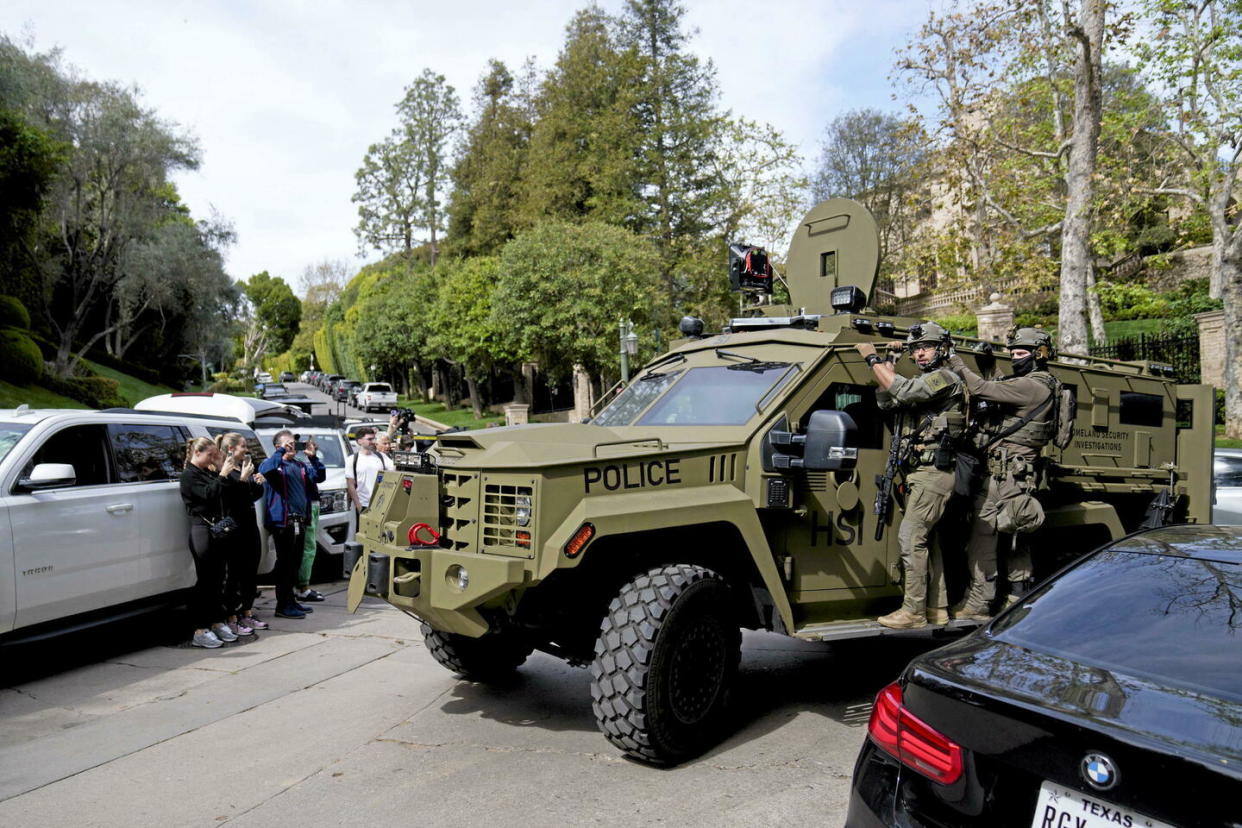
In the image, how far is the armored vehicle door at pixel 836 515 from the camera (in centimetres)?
510

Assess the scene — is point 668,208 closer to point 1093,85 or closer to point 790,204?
point 790,204

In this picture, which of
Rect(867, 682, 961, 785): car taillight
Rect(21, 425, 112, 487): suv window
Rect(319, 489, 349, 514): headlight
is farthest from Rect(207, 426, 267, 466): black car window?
Rect(867, 682, 961, 785): car taillight

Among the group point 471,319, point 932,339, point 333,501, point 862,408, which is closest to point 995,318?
point 333,501

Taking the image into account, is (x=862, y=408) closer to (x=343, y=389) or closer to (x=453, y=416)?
(x=453, y=416)

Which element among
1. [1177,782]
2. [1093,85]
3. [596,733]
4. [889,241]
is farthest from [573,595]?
[889,241]

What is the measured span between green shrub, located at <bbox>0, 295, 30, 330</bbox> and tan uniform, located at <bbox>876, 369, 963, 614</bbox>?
1082 inches

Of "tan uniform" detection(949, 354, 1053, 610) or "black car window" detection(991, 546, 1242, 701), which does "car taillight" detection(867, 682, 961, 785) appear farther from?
"tan uniform" detection(949, 354, 1053, 610)

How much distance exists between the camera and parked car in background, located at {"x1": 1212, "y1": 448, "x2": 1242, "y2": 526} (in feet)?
31.4

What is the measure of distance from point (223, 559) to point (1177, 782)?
6.81 meters

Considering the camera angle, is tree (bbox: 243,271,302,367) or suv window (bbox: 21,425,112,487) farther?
tree (bbox: 243,271,302,367)

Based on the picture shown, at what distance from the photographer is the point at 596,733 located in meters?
5.04

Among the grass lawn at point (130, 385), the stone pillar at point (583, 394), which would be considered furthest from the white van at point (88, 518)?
the grass lawn at point (130, 385)

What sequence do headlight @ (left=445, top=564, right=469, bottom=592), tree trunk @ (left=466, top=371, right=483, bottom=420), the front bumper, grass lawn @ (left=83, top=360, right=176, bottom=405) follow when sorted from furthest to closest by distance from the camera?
tree trunk @ (left=466, top=371, right=483, bottom=420) < grass lawn @ (left=83, top=360, right=176, bottom=405) < headlight @ (left=445, top=564, right=469, bottom=592) < the front bumper

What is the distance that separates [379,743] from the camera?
4938 mm
